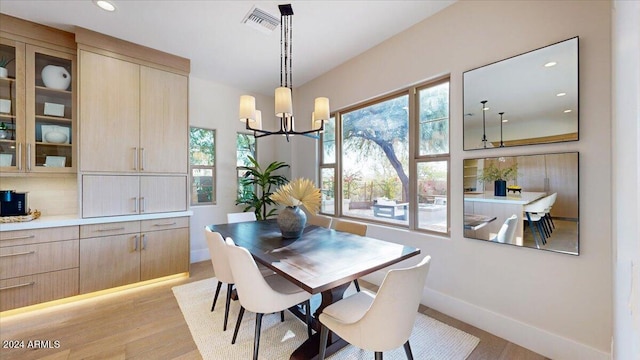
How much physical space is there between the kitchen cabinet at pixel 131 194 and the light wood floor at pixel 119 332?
39.3 inches

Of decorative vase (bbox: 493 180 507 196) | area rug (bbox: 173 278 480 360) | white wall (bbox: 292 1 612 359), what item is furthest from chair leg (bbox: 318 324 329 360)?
decorative vase (bbox: 493 180 507 196)

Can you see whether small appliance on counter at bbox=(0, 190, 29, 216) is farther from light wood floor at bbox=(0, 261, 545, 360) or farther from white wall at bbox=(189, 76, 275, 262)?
white wall at bbox=(189, 76, 275, 262)

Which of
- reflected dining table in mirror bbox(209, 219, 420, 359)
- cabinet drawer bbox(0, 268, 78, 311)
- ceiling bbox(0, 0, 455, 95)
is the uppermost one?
ceiling bbox(0, 0, 455, 95)

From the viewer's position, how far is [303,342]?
6.38 feet

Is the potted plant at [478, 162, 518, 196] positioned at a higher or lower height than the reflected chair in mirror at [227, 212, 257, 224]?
higher

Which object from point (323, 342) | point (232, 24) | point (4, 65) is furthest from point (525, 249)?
point (4, 65)

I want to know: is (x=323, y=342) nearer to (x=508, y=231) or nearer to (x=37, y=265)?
(x=508, y=231)

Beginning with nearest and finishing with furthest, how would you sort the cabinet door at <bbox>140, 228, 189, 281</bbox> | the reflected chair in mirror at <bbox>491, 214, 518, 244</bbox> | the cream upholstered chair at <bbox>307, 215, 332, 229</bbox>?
1. the reflected chair in mirror at <bbox>491, 214, 518, 244</bbox>
2. the cream upholstered chair at <bbox>307, 215, 332, 229</bbox>
3. the cabinet door at <bbox>140, 228, 189, 281</bbox>

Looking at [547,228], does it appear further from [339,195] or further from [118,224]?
[118,224]

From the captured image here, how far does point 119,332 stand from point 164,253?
3.75 ft

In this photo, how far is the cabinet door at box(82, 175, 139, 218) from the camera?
8.94 feet

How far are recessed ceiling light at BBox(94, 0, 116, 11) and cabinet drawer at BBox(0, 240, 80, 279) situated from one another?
7.92ft

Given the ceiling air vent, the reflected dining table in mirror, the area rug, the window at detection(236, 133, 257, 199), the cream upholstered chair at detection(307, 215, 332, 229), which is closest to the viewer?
the reflected dining table in mirror

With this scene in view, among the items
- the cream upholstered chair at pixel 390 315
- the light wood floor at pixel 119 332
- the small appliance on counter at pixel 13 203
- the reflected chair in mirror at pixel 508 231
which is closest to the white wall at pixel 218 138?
the light wood floor at pixel 119 332
